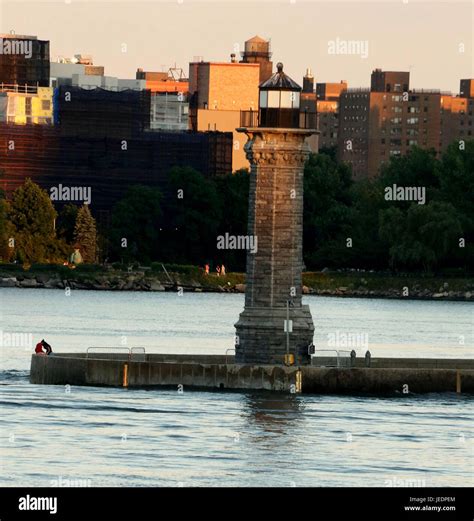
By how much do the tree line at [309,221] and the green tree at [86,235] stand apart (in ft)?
0.25

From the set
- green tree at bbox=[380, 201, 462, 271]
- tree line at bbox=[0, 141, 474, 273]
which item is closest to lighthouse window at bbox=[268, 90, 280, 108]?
green tree at bbox=[380, 201, 462, 271]

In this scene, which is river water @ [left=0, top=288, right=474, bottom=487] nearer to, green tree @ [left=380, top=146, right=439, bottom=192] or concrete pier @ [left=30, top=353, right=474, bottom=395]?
concrete pier @ [left=30, top=353, right=474, bottom=395]

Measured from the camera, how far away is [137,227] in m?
180

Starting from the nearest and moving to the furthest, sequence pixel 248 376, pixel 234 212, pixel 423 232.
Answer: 1. pixel 248 376
2. pixel 423 232
3. pixel 234 212

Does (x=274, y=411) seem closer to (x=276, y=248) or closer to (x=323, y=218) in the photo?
(x=276, y=248)

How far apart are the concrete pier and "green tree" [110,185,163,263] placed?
378ft

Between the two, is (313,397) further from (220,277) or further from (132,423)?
(220,277)

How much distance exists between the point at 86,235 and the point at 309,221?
1791 centimetres

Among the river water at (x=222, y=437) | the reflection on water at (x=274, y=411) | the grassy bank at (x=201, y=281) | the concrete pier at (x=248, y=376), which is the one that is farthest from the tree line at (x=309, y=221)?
the reflection on water at (x=274, y=411)

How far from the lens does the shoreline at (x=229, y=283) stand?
169125mm

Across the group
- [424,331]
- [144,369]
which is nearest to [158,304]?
[424,331]

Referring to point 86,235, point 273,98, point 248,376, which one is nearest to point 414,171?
point 86,235

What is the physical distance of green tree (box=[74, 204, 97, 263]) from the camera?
572ft
